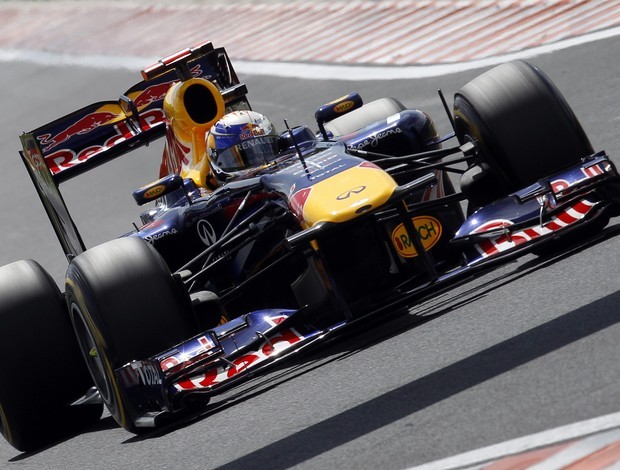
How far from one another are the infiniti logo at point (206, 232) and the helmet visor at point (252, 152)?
386mm

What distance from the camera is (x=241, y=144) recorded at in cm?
823

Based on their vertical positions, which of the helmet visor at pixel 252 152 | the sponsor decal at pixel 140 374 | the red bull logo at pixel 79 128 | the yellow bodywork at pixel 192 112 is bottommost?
the sponsor decal at pixel 140 374

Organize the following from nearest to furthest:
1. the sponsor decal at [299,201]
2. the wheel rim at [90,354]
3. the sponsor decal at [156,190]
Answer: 1. the sponsor decal at [299,201]
2. the wheel rim at [90,354]
3. the sponsor decal at [156,190]

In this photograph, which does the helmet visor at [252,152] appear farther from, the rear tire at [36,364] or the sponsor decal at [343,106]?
the rear tire at [36,364]

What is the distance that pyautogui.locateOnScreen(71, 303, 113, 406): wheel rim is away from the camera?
24.3ft

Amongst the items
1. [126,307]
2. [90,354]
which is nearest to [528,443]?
[126,307]

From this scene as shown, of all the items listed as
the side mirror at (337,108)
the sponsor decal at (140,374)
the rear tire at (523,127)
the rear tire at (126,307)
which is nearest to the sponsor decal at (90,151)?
the side mirror at (337,108)

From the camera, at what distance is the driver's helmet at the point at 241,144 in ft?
26.9

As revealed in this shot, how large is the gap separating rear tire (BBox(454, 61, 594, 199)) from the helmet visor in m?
1.24

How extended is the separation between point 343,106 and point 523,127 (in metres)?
1.57

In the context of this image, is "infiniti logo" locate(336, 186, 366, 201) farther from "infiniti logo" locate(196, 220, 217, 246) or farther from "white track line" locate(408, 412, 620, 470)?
"white track line" locate(408, 412, 620, 470)

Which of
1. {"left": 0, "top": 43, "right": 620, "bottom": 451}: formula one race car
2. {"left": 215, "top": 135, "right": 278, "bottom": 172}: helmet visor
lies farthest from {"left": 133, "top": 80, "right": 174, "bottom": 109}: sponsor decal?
{"left": 215, "top": 135, "right": 278, "bottom": 172}: helmet visor

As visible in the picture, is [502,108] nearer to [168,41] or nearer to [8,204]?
[8,204]

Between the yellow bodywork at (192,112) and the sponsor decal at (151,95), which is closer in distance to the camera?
the yellow bodywork at (192,112)
